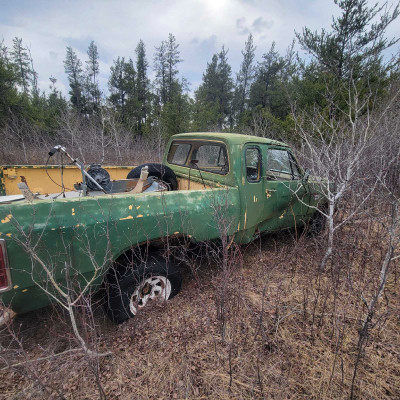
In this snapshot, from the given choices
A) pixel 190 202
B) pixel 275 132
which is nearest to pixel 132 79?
pixel 275 132

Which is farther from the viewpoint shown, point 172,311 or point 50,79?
point 50,79

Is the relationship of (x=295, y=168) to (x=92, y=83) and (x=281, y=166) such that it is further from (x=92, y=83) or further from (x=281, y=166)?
(x=92, y=83)

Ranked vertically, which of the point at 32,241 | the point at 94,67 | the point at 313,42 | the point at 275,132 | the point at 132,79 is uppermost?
the point at 94,67

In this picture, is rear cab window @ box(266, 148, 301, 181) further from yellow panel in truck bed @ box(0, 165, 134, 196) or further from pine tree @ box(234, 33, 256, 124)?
pine tree @ box(234, 33, 256, 124)

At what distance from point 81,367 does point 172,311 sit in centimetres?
94

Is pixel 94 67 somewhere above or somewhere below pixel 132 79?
→ above

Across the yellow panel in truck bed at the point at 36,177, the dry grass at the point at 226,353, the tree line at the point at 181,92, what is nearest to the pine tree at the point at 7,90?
the tree line at the point at 181,92

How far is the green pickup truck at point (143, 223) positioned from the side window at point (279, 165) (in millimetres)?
18

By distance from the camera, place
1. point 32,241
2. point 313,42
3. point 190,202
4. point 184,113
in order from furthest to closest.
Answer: point 184,113 → point 313,42 → point 190,202 → point 32,241

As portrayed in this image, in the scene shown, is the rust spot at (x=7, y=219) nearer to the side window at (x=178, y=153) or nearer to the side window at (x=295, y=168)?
the side window at (x=178, y=153)

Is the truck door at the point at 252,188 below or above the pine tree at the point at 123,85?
below

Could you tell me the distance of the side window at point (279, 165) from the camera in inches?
138

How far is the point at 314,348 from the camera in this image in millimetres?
2045

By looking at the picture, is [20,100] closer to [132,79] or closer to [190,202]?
[132,79]
